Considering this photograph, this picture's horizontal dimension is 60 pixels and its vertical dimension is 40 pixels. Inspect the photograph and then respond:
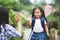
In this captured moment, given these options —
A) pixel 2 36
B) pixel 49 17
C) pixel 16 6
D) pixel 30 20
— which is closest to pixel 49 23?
pixel 49 17

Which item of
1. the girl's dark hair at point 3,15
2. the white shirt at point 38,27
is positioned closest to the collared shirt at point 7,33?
the girl's dark hair at point 3,15

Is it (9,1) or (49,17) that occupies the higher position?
(9,1)

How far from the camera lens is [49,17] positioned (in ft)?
7.06

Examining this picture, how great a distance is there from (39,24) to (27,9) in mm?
267

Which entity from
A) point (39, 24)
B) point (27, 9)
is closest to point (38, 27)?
point (39, 24)

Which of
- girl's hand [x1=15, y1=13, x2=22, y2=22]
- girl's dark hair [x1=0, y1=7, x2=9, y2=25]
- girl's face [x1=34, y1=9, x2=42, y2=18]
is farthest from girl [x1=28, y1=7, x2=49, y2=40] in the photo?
girl's dark hair [x1=0, y1=7, x2=9, y2=25]

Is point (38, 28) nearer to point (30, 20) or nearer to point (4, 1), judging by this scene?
point (30, 20)

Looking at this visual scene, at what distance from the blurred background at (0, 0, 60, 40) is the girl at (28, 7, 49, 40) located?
68 mm

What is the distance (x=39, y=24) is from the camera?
205cm

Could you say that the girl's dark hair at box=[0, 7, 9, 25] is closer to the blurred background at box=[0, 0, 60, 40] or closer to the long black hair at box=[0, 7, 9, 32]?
the long black hair at box=[0, 7, 9, 32]

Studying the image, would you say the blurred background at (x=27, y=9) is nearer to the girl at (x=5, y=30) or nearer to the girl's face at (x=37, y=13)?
the girl's face at (x=37, y=13)

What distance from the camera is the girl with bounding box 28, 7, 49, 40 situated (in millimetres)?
2057

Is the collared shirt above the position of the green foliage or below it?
below

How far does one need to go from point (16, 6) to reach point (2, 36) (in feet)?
2.72
